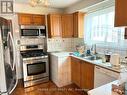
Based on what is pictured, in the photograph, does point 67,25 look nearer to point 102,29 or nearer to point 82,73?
point 102,29

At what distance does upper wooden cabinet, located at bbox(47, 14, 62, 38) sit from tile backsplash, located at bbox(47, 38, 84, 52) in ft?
1.07

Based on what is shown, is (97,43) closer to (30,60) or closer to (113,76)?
(113,76)

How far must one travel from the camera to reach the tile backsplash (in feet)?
12.1

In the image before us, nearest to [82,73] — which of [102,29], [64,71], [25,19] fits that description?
[64,71]

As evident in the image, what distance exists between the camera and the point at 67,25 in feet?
11.4

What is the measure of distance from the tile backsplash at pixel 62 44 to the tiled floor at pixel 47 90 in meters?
1.15

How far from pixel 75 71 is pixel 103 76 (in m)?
1.03

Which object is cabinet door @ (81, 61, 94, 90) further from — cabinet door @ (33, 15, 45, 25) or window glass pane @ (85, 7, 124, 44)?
cabinet door @ (33, 15, 45, 25)

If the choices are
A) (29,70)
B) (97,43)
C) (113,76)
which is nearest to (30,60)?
(29,70)

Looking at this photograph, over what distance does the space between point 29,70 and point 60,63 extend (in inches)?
34.8

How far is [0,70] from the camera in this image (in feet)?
4.85

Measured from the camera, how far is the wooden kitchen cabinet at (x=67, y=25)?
345cm

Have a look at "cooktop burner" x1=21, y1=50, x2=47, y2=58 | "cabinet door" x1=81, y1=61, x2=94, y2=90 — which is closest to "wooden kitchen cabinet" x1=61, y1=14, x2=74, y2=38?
"cooktop burner" x1=21, y1=50, x2=47, y2=58

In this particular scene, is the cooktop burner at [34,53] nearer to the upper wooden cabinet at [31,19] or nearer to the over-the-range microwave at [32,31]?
the over-the-range microwave at [32,31]
